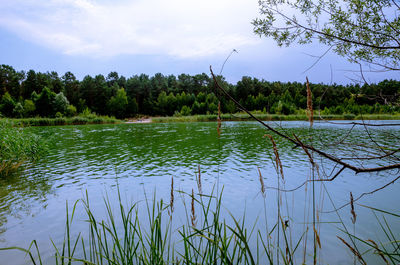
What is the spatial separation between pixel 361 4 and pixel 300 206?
12.5ft

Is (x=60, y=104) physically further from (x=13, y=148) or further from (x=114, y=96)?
(x=13, y=148)

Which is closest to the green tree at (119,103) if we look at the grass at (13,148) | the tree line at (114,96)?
the tree line at (114,96)

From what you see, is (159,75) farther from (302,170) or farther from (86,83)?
(302,170)

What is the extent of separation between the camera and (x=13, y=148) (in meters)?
8.44

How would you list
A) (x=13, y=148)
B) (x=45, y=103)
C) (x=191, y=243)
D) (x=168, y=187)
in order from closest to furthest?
(x=191, y=243) < (x=168, y=187) < (x=13, y=148) < (x=45, y=103)

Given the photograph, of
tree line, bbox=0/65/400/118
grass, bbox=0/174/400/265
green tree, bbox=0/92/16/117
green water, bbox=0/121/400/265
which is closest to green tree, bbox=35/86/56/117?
tree line, bbox=0/65/400/118

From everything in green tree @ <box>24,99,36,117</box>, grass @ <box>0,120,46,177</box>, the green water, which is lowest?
the green water

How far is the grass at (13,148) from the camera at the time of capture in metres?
8.04

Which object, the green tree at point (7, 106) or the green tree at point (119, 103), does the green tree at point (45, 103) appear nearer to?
the green tree at point (7, 106)

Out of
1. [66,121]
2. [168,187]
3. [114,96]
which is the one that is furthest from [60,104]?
[168,187]

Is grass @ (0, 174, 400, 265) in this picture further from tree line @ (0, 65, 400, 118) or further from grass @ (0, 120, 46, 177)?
tree line @ (0, 65, 400, 118)

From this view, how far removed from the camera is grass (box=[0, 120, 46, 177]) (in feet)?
26.4

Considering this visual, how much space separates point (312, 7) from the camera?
3.75 metres

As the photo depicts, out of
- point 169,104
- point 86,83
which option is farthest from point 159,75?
point 86,83
